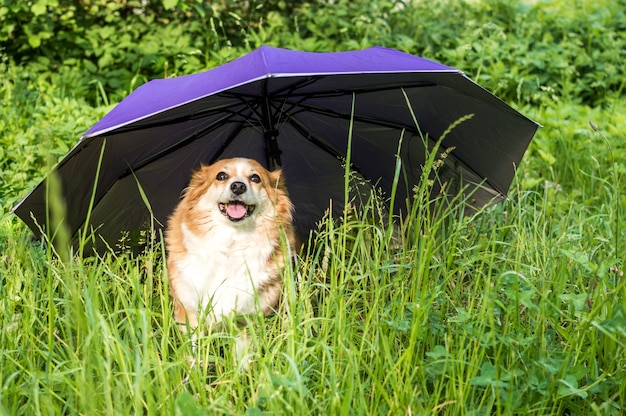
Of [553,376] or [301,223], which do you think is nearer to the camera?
[553,376]

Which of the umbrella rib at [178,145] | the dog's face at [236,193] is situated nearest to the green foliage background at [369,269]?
the dog's face at [236,193]

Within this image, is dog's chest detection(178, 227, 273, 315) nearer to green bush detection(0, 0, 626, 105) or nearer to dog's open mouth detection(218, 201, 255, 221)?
dog's open mouth detection(218, 201, 255, 221)

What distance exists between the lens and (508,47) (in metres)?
6.41

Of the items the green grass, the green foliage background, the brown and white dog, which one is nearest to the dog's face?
the brown and white dog

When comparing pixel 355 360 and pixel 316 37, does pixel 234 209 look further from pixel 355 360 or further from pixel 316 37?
pixel 316 37

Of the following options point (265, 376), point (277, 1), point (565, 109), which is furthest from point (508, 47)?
point (265, 376)

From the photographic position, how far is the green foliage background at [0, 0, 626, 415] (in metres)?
2.08

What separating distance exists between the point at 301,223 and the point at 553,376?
1.50 m

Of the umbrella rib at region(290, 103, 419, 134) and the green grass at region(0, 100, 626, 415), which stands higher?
the umbrella rib at region(290, 103, 419, 134)

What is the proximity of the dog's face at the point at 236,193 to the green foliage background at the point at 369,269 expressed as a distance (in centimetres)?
30

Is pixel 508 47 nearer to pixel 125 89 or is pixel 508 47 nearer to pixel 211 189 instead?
pixel 125 89

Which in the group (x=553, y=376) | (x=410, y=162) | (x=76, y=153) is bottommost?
(x=553, y=376)

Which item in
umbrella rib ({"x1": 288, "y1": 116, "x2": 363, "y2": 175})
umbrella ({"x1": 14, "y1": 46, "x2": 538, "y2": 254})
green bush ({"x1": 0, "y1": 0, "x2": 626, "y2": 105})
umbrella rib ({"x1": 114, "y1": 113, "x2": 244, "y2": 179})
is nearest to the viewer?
umbrella ({"x1": 14, "y1": 46, "x2": 538, "y2": 254})

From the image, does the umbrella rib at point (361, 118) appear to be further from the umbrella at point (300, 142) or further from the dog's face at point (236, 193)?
the dog's face at point (236, 193)
